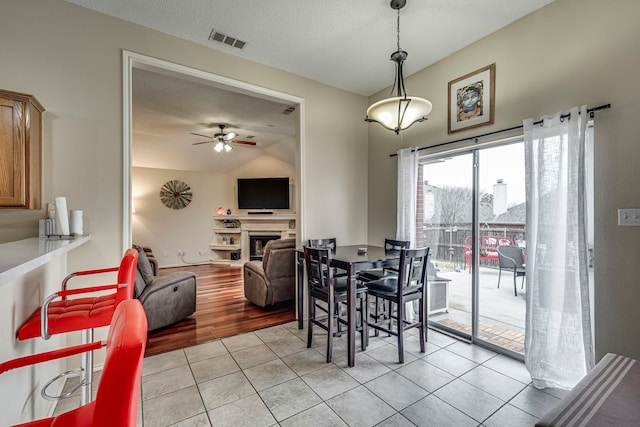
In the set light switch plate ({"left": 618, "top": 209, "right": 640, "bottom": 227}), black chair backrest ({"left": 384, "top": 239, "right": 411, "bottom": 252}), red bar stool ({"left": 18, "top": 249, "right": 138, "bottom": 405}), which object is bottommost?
red bar stool ({"left": 18, "top": 249, "right": 138, "bottom": 405})

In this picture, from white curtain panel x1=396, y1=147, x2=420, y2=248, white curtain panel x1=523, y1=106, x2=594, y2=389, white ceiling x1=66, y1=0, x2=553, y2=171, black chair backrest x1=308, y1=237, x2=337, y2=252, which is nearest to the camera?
white curtain panel x1=523, y1=106, x2=594, y2=389

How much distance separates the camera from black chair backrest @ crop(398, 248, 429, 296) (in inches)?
99.4

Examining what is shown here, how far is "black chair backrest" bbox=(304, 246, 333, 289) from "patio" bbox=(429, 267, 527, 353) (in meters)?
1.52

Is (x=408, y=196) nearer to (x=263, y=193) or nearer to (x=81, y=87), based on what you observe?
(x=81, y=87)

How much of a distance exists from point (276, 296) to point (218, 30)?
10.3 ft

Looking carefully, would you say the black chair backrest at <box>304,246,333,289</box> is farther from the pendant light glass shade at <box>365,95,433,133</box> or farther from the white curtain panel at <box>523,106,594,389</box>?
the white curtain panel at <box>523,106,594,389</box>

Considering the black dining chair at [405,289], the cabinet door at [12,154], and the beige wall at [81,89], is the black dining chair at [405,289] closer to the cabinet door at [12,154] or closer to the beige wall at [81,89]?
the beige wall at [81,89]

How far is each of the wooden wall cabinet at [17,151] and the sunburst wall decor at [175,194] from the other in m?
5.47

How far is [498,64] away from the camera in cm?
268

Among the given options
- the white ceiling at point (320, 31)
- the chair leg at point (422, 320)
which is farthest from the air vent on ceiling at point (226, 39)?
the chair leg at point (422, 320)

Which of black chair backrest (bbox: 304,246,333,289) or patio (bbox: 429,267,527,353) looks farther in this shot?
patio (bbox: 429,267,527,353)

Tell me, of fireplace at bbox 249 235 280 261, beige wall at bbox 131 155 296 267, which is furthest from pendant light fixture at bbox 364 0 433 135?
fireplace at bbox 249 235 280 261

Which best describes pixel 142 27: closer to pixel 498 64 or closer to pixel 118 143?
pixel 118 143

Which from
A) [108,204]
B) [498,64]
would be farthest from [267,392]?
[498,64]
